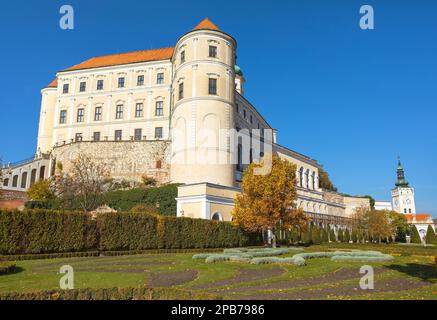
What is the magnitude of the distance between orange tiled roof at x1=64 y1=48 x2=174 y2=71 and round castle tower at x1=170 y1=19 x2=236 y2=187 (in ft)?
40.2

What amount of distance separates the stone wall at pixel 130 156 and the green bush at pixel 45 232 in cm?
2347

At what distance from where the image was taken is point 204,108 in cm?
4275

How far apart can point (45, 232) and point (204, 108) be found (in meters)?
25.0

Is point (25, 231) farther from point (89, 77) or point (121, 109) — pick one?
point (89, 77)

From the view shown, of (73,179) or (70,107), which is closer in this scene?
(73,179)

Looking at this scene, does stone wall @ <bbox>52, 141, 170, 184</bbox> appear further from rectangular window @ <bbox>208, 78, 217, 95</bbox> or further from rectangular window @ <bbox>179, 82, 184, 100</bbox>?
rectangular window @ <bbox>208, 78, 217, 95</bbox>

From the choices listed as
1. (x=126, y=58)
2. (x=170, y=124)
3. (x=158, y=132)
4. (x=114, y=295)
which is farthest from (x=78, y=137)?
(x=114, y=295)

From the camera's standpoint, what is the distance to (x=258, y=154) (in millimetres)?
54312

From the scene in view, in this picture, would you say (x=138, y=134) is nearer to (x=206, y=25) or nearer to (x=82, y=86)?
(x=82, y=86)

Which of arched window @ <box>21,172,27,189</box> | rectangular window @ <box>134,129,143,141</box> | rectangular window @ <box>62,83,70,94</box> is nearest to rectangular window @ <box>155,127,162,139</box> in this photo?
rectangular window @ <box>134,129,143,141</box>

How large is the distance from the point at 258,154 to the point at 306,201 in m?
14.6

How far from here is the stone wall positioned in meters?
48.3
